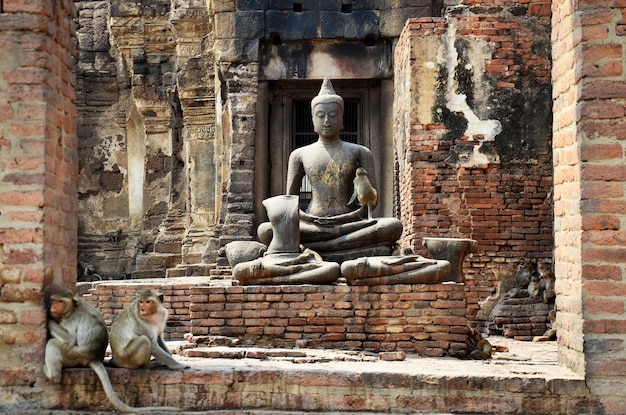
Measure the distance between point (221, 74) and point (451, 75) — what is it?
12.0ft

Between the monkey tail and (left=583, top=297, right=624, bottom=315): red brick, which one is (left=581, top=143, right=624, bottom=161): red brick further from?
the monkey tail

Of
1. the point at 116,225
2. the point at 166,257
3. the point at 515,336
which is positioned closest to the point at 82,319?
the point at 515,336

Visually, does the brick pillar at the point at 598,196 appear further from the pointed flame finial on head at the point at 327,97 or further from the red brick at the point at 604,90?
the pointed flame finial on head at the point at 327,97

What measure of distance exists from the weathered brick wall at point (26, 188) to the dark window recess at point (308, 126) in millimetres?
7510

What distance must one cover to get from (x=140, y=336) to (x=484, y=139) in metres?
6.75

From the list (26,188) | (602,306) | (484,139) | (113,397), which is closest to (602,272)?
(602,306)

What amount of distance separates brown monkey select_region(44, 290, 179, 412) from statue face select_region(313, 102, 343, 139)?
446 centimetres

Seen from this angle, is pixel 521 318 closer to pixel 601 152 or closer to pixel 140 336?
pixel 601 152

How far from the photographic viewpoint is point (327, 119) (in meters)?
10.4

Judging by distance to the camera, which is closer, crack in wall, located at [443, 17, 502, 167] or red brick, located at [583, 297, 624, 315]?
red brick, located at [583, 297, 624, 315]

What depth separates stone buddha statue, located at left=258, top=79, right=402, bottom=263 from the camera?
9539 mm

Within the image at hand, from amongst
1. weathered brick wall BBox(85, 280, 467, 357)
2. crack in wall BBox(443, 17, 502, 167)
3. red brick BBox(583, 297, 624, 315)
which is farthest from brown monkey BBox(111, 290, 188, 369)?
crack in wall BBox(443, 17, 502, 167)

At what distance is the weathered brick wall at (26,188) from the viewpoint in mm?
6406

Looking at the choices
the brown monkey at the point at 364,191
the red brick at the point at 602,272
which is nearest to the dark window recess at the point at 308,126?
the brown monkey at the point at 364,191
